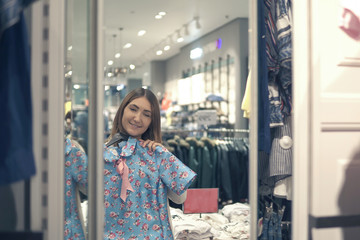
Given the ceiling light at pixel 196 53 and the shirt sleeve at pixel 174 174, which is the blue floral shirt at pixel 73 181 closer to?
the shirt sleeve at pixel 174 174

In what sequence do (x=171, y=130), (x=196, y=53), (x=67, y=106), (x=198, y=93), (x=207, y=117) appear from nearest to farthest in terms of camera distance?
1. (x=67, y=106)
2. (x=207, y=117)
3. (x=171, y=130)
4. (x=198, y=93)
5. (x=196, y=53)

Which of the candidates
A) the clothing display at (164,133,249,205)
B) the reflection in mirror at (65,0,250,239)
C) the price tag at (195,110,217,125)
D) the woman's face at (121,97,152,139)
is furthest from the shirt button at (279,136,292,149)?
the price tag at (195,110,217,125)

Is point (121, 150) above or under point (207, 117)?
under

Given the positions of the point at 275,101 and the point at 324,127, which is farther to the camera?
the point at 275,101

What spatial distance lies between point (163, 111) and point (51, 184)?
8.83 metres

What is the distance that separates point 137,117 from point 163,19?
22.5ft

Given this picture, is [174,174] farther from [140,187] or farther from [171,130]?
[171,130]

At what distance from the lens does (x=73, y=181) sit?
1.66 meters

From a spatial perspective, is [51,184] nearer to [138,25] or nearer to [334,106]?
[334,106]

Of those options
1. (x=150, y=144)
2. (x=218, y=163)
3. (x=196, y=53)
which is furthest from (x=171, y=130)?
(x=196, y=53)

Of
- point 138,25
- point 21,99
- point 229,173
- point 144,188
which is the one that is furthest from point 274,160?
point 138,25

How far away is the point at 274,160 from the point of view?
7.24 feet

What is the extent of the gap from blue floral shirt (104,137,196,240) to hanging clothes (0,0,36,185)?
1.00 meters

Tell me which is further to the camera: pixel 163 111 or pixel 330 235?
pixel 163 111
